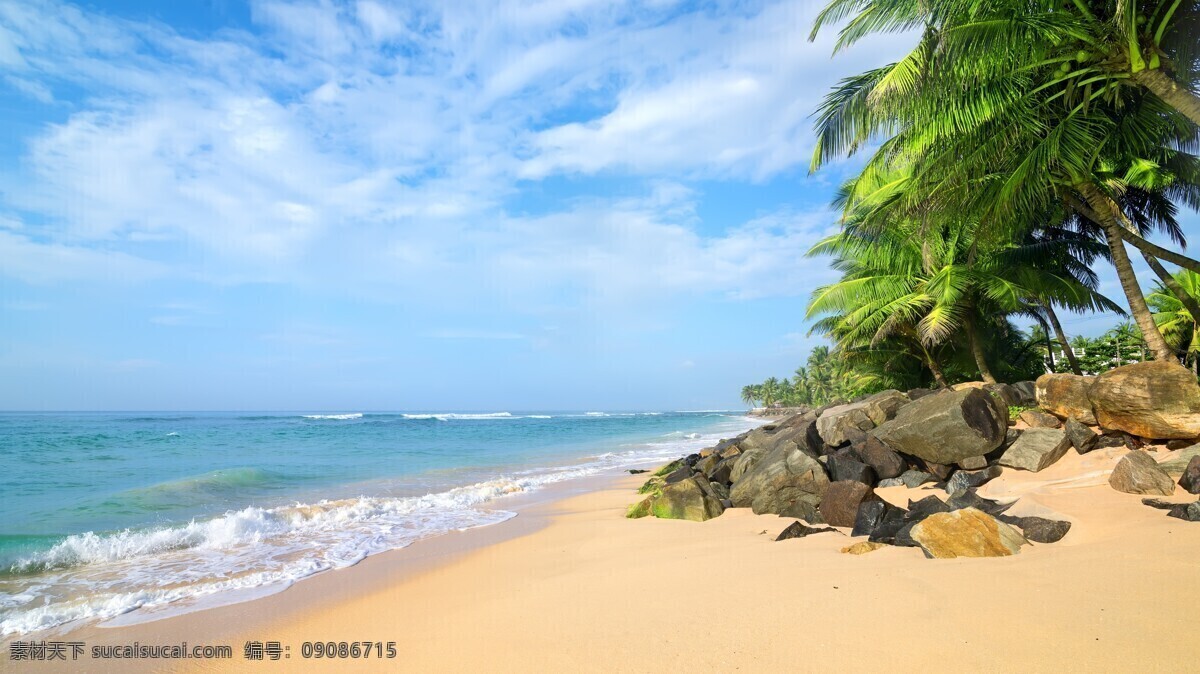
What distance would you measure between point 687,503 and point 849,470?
2262 mm

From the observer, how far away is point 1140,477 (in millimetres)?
5738

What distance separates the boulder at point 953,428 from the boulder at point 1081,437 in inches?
26.6

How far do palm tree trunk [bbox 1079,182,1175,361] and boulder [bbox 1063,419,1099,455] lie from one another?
3.66 meters

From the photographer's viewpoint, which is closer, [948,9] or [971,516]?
[971,516]

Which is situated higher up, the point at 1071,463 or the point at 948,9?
the point at 948,9

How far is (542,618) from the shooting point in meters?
4.30

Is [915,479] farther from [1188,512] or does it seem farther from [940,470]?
[1188,512]

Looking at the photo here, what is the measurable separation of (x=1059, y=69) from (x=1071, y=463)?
529 cm

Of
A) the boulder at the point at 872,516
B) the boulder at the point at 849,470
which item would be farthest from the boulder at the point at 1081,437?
the boulder at the point at 872,516

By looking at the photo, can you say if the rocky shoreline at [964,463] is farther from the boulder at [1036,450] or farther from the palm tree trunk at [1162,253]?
the palm tree trunk at [1162,253]

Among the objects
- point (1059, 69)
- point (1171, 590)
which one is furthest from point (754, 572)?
point (1059, 69)

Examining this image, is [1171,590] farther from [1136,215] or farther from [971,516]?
[1136,215]

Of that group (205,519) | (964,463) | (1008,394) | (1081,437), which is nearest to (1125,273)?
(1008,394)

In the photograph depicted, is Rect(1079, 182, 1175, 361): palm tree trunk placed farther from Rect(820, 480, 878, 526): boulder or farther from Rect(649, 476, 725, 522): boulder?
Rect(649, 476, 725, 522): boulder
